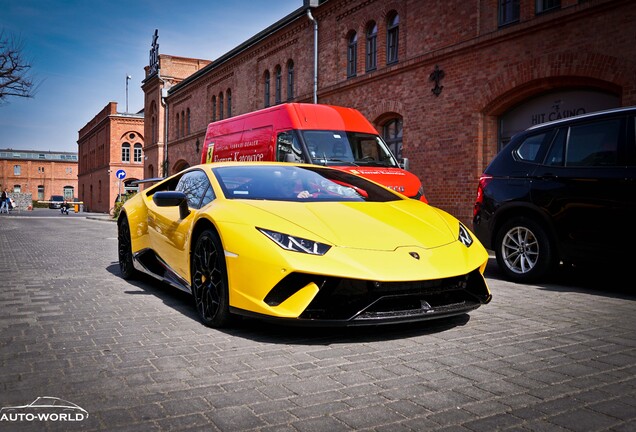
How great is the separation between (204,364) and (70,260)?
6.62 meters

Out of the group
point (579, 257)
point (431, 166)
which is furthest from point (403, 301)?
point (431, 166)

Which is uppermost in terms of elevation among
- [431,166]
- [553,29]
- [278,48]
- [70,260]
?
[278,48]

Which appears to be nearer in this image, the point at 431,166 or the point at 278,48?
the point at 431,166

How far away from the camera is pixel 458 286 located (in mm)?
3928

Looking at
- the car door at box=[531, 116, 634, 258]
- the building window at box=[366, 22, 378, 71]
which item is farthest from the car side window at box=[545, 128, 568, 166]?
the building window at box=[366, 22, 378, 71]

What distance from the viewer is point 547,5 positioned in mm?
12539

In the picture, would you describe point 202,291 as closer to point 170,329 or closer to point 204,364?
point 170,329

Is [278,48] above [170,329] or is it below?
above

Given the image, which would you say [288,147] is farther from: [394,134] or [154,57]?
[154,57]

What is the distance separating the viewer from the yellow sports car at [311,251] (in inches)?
142

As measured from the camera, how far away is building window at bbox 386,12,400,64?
17094 mm

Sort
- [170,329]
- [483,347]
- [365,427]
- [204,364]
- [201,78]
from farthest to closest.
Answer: [201,78] < [170,329] < [483,347] < [204,364] < [365,427]

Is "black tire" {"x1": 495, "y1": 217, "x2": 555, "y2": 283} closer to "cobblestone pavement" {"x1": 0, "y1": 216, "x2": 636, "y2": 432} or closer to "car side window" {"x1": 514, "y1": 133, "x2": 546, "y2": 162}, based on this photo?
"car side window" {"x1": 514, "y1": 133, "x2": 546, "y2": 162}

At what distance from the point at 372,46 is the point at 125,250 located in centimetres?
1365
